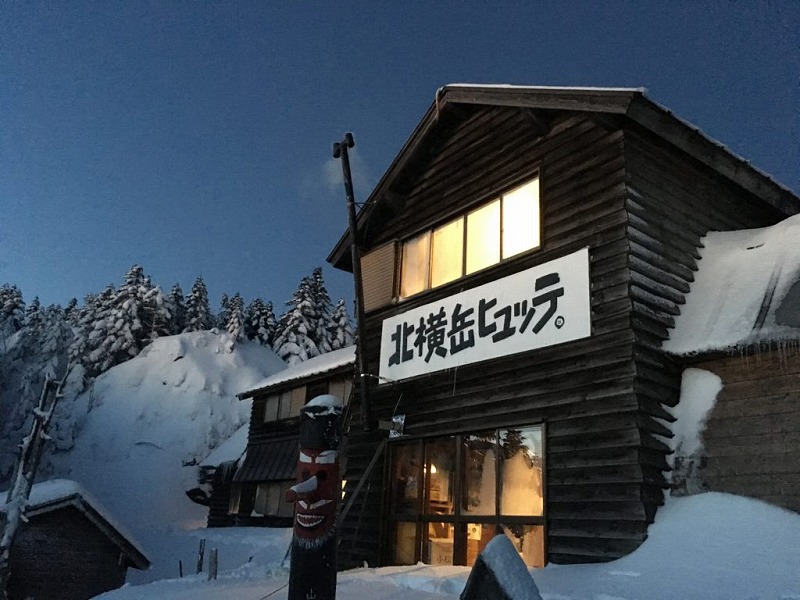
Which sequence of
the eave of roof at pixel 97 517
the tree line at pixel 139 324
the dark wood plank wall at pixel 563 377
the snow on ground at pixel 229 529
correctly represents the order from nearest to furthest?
the snow on ground at pixel 229 529
the dark wood plank wall at pixel 563 377
the eave of roof at pixel 97 517
the tree line at pixel 139 324

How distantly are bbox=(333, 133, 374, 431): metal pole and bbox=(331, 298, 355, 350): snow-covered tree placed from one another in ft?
150

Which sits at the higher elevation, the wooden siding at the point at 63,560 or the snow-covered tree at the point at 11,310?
the snow-covered tree at the point at 11,310

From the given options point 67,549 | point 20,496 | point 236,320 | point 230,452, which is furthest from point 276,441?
point 236,320

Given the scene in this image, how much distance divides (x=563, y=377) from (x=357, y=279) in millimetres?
5337

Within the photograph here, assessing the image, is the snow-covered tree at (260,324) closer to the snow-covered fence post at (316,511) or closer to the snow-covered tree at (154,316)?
the snow-covered tree at (154,316)

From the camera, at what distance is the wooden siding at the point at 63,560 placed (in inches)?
904

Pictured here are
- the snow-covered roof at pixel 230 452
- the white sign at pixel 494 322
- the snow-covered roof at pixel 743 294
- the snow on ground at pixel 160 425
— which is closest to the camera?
the snow-covered roof at pixel 743 294

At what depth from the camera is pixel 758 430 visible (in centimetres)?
828

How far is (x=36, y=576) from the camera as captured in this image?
75.9 ft

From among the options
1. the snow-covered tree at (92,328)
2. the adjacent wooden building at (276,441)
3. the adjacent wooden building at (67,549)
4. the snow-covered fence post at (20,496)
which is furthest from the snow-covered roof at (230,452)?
the snow-covered tree at (92,328)

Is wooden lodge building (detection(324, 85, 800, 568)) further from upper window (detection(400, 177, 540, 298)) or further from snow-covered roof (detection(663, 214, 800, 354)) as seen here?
snow-covered roof (detection(663, 214, 800, 354))

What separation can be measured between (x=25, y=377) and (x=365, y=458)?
4857cm

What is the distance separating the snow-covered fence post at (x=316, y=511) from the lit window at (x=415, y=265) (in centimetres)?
735

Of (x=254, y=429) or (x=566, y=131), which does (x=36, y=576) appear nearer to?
(x=254, y=429)
